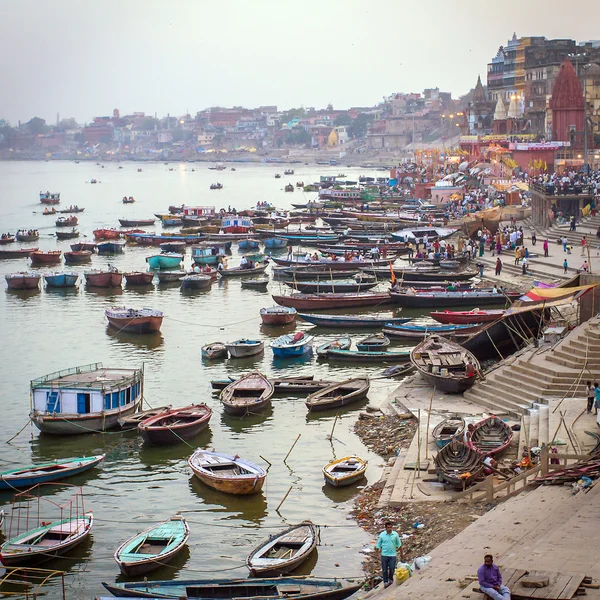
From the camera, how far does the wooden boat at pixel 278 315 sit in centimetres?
3497

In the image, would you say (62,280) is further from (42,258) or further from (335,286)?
(335,286)

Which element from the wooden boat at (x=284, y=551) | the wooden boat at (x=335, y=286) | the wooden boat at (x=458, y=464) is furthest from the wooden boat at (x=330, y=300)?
the wooden boat at (x=284, y=551)

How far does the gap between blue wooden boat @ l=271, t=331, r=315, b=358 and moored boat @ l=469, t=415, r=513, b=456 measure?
34.3ft

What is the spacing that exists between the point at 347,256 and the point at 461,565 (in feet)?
117

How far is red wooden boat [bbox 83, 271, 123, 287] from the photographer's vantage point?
45062mm

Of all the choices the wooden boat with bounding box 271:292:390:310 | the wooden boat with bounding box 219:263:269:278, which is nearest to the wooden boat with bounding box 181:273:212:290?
the wooden boat with bounding box 219:263:269:278

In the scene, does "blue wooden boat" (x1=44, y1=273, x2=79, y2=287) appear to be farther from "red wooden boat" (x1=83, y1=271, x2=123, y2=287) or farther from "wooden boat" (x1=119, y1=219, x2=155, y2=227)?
"wooden boat" (x1=119, y1=219, x2=155, y2=227)

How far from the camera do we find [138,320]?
34344 mm

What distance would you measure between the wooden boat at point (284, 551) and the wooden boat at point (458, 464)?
107 inches

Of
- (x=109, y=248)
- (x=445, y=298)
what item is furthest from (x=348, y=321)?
(x=109, y=248)

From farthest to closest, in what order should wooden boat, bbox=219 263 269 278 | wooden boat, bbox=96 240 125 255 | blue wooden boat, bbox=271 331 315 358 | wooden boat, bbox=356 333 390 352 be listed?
1. wooden boat, bbox=96 240 125 255
2. wooden boat, bbox=219 263 269 278
3. blue wooden boat, bbox=271 331 315 358
4. wooden boat, bbox=356 333 390 352

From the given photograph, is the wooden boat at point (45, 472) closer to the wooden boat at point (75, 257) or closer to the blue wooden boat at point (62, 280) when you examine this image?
the blue wooden boat at point (62, 280)

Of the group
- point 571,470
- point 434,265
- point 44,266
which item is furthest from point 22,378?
point 44,266

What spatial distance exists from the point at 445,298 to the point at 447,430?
55.7ft
